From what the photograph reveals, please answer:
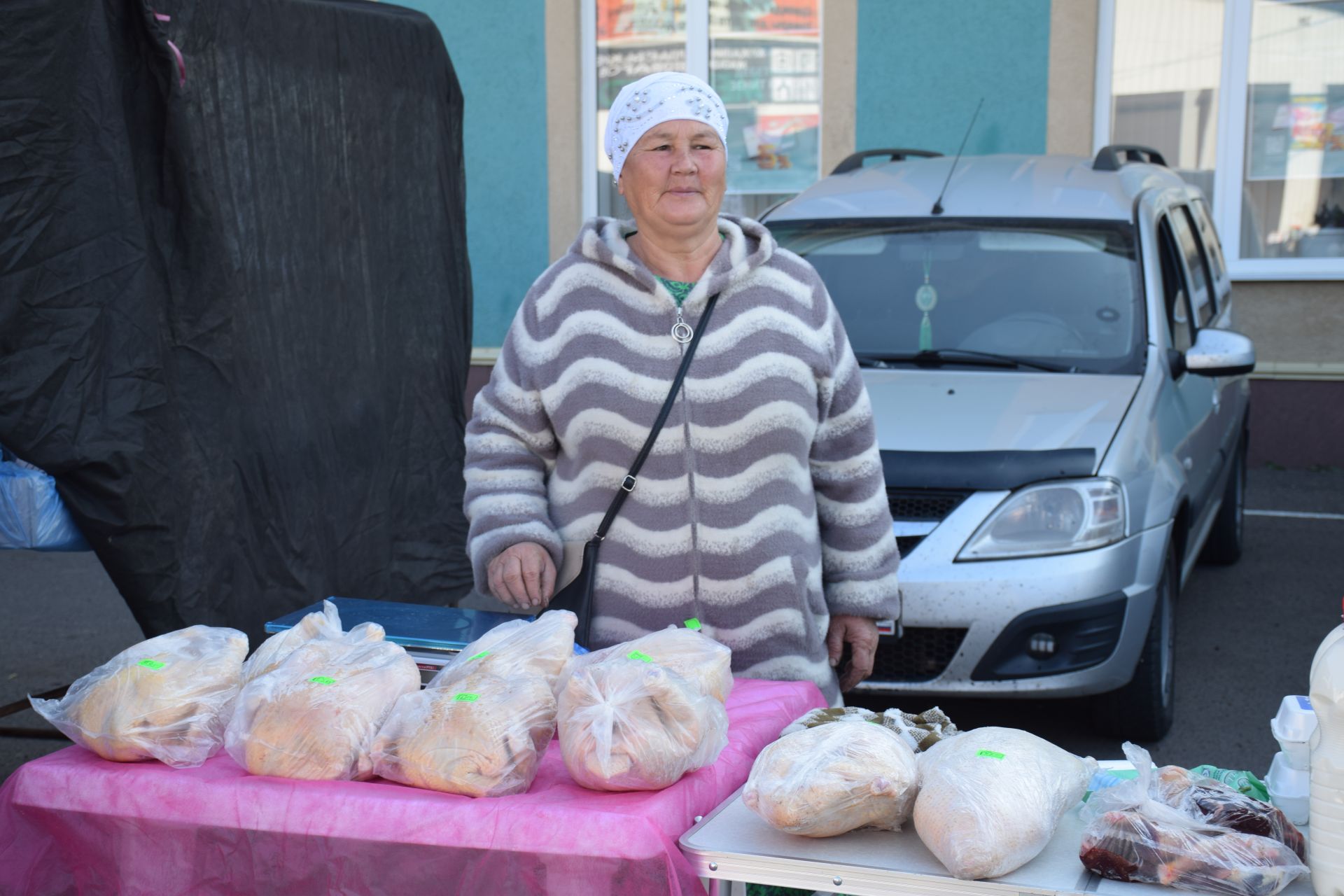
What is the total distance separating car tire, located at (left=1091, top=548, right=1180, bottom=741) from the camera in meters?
4.54

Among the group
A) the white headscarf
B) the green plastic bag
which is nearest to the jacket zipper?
the white headscarf

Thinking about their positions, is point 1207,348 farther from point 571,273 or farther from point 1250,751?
point 571,273

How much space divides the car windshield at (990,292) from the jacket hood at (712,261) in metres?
2.47

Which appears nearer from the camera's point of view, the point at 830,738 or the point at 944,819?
the point at 944,819

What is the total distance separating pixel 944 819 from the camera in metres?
1.66

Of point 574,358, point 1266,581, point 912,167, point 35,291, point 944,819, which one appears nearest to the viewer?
point 944,819

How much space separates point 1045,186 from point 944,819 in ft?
14.1

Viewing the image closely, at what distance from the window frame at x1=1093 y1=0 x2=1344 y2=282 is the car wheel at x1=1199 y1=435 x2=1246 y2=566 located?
2742 mm

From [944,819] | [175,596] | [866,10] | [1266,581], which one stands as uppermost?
[866,10]

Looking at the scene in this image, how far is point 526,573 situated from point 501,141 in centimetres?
844

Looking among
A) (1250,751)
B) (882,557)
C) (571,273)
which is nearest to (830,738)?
(882,557)

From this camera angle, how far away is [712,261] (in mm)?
2588

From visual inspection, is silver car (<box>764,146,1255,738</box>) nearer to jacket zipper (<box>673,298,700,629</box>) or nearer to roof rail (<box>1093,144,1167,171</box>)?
roof rail (<box>1093,144,1167,171</box>)

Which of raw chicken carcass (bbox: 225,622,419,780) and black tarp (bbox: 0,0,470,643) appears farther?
black tarp (bbox: 0,0,470,643)
